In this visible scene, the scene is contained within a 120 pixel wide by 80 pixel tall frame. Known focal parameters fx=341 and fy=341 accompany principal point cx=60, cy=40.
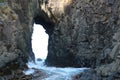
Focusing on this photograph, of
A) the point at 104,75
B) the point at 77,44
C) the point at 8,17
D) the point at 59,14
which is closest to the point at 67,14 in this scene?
the point at 59,14

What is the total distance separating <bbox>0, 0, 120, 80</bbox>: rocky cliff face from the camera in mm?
20547

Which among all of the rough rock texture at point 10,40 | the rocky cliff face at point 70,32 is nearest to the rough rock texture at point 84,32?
the rocky cliff face at point 70,32

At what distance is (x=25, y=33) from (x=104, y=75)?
12340 millimetres

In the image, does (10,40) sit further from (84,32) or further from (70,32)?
(70,32)

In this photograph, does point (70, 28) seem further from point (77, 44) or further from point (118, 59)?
point (118, 59)

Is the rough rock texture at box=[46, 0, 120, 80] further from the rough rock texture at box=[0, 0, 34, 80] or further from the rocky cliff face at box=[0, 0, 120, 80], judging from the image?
the rough rock texture at box=[0, 0, 34, 80]

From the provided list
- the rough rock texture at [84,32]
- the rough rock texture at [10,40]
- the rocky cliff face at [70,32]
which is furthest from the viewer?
the rough rock texture at [84,32]

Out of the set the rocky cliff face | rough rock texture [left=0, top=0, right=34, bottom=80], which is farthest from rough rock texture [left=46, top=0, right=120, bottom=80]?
rough rock texture [left=0, top=0, right=34, bottom=80]

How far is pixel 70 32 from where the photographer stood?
30.2 m

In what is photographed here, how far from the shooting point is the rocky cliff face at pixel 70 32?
20547 millimetres

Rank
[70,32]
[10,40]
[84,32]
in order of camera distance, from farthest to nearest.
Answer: [70,32] → [84,32] → [10,40]

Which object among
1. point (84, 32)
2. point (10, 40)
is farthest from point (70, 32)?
point (10, 40)

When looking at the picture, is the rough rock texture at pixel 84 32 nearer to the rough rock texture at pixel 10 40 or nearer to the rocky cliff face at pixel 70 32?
the rocky cliff face at pixel 70 32

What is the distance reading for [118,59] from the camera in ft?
57.8
